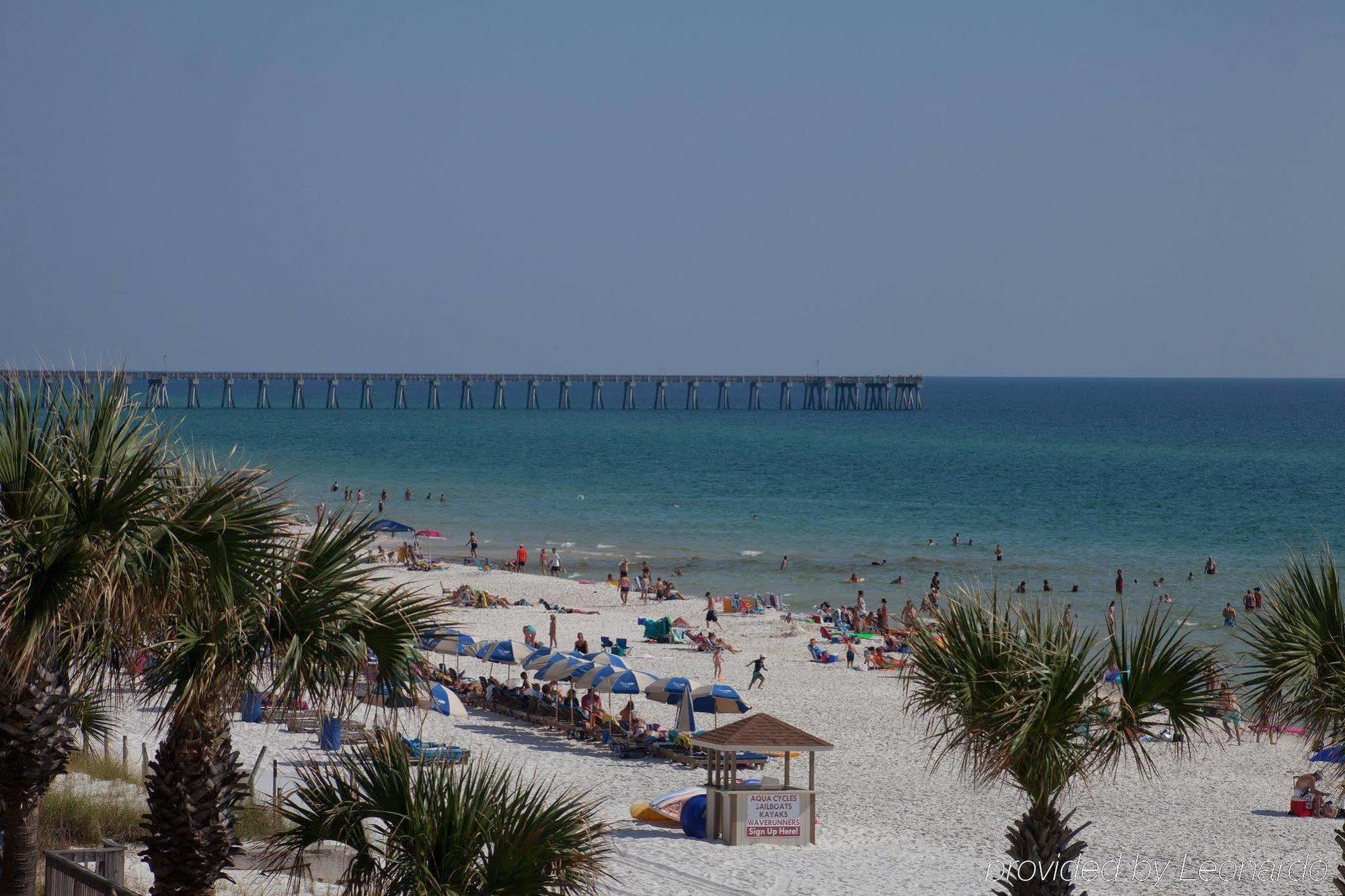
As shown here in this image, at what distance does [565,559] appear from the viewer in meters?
41.8

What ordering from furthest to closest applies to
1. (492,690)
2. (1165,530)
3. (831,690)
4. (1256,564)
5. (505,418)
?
(505,418)
(1165,530)
(1256,564)
(831,690)
(492,690)

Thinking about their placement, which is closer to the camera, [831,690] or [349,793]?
[349,793]

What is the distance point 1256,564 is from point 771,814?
3319 cm

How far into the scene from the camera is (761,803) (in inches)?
514

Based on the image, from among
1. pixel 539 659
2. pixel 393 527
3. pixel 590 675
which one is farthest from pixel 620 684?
pixel 393 527

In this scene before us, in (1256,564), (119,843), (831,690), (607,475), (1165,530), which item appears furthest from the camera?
(607,475)


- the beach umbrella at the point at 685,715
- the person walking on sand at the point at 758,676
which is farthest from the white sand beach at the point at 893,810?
the beach umbrella at the point at 685,715

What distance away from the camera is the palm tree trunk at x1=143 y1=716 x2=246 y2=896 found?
6.09 meters

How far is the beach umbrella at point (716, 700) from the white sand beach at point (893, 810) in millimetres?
1021

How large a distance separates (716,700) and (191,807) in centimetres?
1191

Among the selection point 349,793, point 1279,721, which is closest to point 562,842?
point 349,793

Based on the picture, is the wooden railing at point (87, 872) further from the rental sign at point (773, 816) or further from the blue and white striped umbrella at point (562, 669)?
the blue and white striped umbrella at point (562, 669)

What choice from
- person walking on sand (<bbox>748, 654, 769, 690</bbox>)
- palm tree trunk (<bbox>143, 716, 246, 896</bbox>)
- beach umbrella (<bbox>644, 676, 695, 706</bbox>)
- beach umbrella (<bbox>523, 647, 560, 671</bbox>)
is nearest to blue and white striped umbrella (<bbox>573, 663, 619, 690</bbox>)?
beach umbrella (<bbox>644, 676, 695, 706</bbox>)

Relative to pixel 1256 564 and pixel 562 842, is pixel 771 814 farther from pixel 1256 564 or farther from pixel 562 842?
pixel 1256 564
